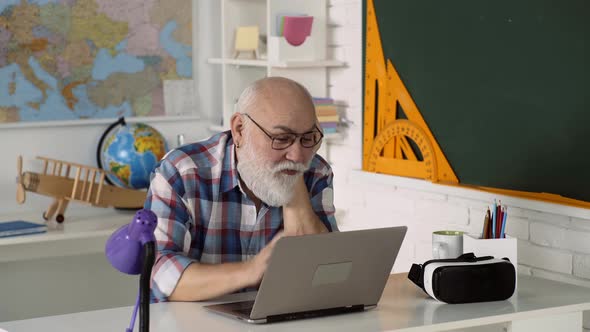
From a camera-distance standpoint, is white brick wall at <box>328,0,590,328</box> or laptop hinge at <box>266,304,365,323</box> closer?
laptop hinge at <box>266,304,365,323</box>

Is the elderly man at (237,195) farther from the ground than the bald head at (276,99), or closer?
closer

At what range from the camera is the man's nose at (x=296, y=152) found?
2412 millimetres

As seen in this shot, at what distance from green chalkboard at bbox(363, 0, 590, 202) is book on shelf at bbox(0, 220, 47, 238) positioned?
142 centimetres

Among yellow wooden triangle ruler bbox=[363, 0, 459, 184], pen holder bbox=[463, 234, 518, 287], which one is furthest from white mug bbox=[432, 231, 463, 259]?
yellow wooden triangle ruler bbox=[363, 0, 459, 184]

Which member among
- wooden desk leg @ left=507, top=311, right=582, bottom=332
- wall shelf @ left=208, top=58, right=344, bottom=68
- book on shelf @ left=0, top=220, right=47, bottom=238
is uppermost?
wall shelf @ left=208, top=58, right=344, bottom=68

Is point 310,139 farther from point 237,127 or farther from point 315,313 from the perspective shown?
point 315,313

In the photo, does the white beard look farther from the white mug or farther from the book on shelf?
the book on shelf

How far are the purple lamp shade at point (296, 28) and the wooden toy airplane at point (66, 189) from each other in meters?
0.87

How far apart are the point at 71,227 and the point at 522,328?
1983mm

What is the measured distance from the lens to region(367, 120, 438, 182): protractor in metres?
3.48

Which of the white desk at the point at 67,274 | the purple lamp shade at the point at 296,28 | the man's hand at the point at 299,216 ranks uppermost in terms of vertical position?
the purple lamp shade at the point at 296,28

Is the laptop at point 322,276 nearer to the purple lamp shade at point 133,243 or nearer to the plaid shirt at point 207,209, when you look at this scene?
the plaid shirt at point 207,209

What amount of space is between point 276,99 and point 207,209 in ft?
1.08

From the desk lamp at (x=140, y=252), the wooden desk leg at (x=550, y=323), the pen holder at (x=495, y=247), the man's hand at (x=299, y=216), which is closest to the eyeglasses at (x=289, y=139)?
the man's hand at (x=299, y=216)
